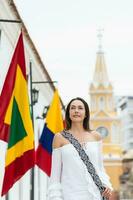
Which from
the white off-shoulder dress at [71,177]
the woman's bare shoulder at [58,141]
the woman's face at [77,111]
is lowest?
the white off-shoulder dress at [71,177]

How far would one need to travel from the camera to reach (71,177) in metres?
5.84

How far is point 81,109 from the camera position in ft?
19.9

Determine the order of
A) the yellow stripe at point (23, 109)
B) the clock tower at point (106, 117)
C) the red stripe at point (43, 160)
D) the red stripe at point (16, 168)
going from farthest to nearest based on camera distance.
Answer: the clock tower at point (106, 117), the red stripe at point (43, 160), the yellow stripe at point (23, 109), the red stripe at point (16, 168)

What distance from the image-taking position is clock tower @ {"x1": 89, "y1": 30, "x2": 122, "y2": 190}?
8819 centimetres

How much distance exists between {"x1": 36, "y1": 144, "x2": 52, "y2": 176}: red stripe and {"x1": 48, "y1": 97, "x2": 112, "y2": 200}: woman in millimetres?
6994

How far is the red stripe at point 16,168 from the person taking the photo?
7953mm

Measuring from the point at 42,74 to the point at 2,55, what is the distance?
27.0 feet

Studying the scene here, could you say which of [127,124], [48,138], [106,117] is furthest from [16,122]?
[127,124]

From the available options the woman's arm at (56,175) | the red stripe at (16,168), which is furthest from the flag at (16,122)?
the woman's arm at (56,175)

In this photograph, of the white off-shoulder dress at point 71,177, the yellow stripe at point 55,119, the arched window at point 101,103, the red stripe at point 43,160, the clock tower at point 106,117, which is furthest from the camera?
the arched window at point 101,103

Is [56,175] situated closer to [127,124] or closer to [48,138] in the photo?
[48,138]

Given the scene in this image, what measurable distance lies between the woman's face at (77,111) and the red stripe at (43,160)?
274 inches

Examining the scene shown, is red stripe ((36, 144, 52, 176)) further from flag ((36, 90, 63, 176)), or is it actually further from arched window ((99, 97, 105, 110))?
arched window ((99, 97, 105, 110))

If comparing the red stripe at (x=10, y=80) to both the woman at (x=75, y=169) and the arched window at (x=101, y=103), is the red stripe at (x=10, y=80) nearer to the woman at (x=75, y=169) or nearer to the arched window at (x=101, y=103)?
the woman at (x=75, y=169)
